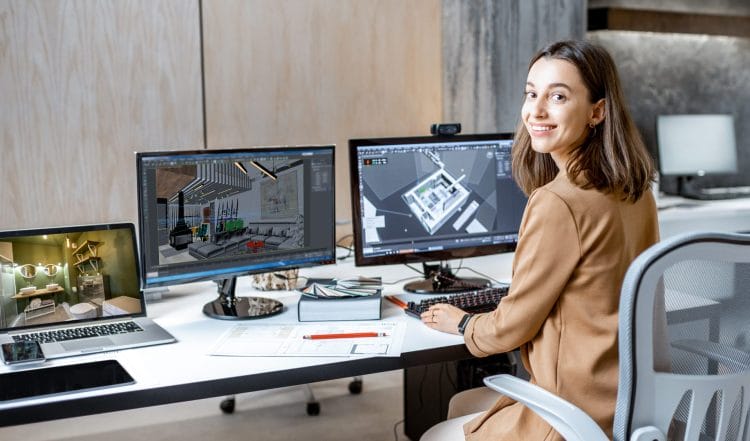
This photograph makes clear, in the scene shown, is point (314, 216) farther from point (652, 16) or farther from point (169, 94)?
point (652, 16)

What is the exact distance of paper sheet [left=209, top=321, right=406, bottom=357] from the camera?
191cm

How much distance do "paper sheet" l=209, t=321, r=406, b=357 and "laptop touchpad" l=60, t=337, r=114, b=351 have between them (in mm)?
265

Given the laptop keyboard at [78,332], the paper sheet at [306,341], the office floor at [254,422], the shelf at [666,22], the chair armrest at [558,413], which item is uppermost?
the shelf at [666,22]

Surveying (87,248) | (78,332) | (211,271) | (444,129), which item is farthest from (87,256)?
(444,129)

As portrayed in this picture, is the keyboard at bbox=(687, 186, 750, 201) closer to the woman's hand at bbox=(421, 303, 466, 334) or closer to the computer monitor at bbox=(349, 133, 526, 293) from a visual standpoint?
the computer monitor at bbox=(349, 133, 526, 293)

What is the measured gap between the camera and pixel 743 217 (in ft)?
13.9

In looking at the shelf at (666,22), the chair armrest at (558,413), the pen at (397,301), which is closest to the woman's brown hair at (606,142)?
the chair armrest at (558,413)

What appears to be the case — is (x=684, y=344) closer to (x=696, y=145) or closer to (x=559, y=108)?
(x=559, y=108)

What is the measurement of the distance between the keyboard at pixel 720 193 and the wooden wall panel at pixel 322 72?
1.68m

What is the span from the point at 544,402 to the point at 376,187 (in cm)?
100

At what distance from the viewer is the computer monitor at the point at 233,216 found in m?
2.09

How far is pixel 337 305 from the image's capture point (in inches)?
85.5

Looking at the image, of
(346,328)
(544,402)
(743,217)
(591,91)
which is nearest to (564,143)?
(591,91)

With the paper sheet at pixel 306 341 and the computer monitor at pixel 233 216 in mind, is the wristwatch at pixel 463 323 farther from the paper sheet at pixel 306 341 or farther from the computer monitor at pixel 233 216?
the computer monitor at pixel 233 216
